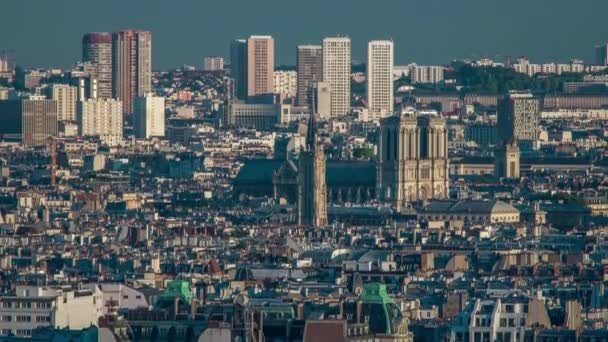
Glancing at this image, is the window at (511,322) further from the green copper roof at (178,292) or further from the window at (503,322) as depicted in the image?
the green copper roof at (178,292)

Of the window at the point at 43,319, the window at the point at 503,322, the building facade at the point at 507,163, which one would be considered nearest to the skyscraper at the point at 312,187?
Answer: the building facade at the point at 507,163

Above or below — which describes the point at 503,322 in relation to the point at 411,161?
below

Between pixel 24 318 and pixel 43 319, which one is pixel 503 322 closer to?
pixel 43 319

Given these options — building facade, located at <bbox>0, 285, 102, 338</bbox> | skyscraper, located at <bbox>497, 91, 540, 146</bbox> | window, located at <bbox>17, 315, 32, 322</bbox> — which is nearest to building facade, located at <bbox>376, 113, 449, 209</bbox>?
skyscraper, located at <bbox>497, 91, 540, 146</bbox>

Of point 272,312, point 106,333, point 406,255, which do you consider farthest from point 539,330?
point 406,255

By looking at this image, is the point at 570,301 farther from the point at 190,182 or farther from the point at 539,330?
the point at 190,182

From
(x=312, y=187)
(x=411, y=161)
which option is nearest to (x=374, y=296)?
(x=312, y=187)
